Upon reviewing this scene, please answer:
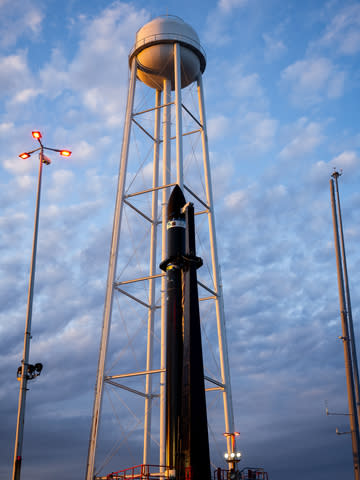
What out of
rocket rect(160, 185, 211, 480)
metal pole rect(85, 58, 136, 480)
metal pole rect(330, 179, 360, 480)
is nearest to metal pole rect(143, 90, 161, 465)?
metal pole rect(85, 58, 136, 480)

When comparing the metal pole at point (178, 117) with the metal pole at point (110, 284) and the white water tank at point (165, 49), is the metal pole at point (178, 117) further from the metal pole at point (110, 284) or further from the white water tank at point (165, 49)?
the metal pole at point (110, 284)

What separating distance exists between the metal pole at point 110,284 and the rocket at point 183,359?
495 cm

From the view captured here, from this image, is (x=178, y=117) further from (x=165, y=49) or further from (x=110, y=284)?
(x=110, y=284)

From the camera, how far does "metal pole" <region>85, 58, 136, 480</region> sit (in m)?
31.2

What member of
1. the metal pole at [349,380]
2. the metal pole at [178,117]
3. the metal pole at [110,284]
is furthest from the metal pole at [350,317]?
the metal pole at [110,284]

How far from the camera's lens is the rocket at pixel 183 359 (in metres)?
25.3

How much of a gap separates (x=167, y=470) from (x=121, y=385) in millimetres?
6980

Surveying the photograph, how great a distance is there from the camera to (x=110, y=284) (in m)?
34.2

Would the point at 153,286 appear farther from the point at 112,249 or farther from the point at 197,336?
the point at 197,336

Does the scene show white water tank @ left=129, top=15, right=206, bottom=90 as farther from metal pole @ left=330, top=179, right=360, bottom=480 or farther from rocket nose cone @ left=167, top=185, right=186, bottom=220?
metal pole @ left=330, top=179, right=360, bottom=480

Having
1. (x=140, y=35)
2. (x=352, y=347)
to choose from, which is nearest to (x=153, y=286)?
(x=352, y=347)

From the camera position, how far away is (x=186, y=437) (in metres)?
25.4

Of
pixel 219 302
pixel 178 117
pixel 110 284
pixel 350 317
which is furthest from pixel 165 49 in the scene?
pixel 350 317

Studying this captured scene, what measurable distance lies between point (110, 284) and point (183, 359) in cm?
865
